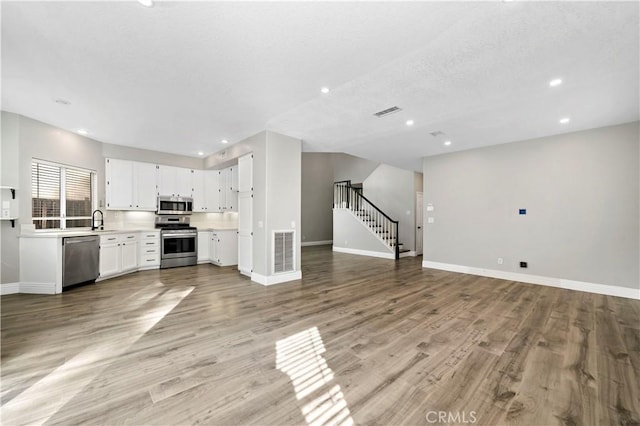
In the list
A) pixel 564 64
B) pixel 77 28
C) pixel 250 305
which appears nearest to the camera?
pixel 77 28

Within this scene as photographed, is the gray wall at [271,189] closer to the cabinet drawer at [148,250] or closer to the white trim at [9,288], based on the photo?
the cabinet drawer at [148,250]

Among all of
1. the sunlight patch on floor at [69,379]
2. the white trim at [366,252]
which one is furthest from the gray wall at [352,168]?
the sunlight patch on floor at [69,379]

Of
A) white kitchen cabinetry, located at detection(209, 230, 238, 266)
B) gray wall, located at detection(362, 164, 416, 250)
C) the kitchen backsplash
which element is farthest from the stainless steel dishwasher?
gray wall, located at detection(362, 164, 416, 250)

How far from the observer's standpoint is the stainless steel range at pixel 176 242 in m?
6.23

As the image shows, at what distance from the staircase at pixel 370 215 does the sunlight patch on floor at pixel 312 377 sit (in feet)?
19.7

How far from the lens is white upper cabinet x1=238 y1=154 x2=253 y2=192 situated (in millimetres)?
5367

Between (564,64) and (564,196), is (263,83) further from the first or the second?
(564,196)

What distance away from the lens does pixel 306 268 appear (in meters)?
6.58

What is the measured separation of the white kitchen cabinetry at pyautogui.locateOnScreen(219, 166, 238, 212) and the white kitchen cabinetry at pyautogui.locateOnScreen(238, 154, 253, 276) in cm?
152

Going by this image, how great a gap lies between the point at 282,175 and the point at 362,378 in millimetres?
3845

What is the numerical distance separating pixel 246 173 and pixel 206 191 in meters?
2.37

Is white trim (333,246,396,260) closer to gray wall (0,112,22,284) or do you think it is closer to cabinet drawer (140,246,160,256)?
cabinet drawer (140,246,160,256)

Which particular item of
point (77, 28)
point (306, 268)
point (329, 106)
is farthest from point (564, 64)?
point (306, 268)

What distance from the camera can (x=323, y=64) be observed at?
2785 mm
